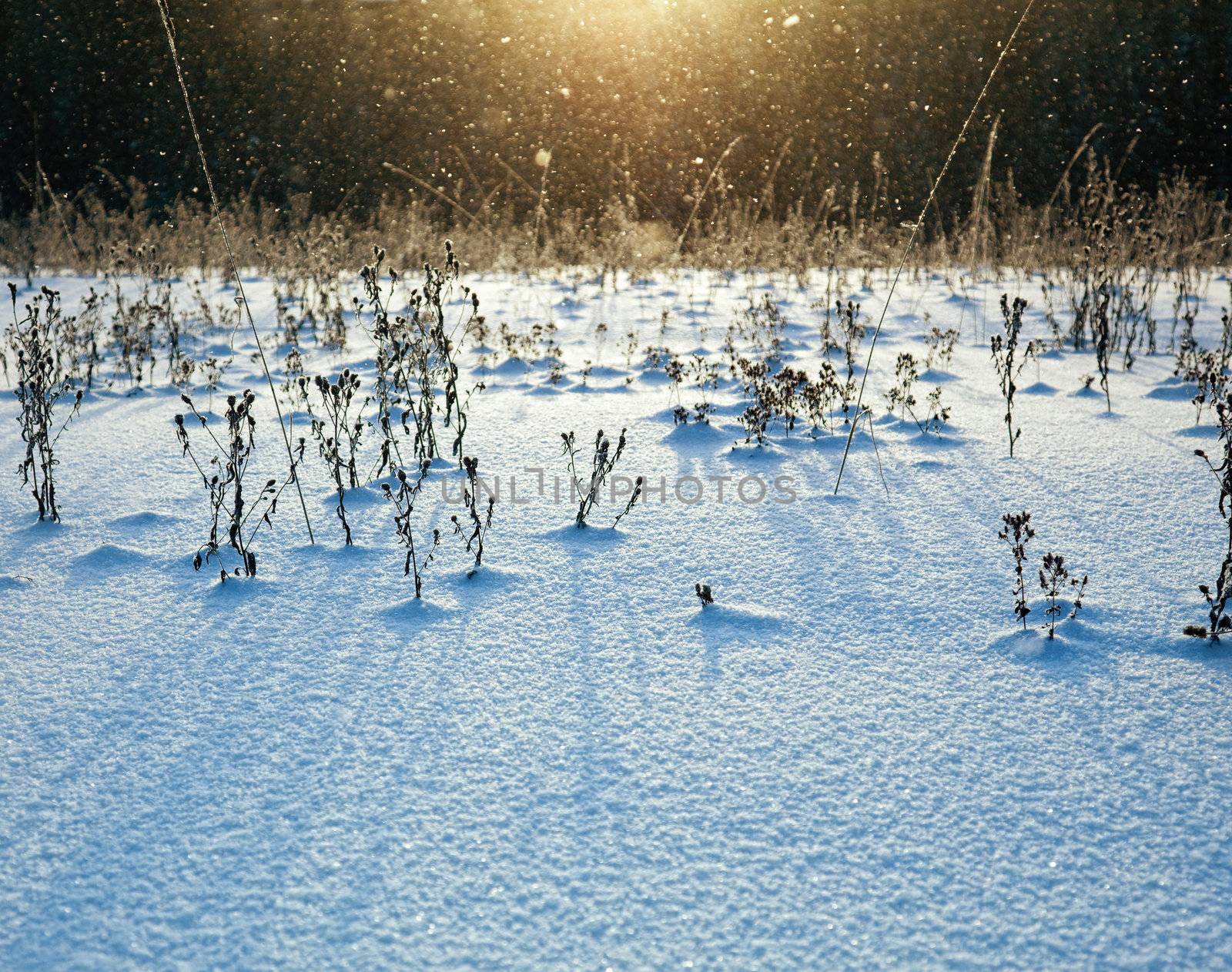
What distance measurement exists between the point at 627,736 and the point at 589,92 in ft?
85.4

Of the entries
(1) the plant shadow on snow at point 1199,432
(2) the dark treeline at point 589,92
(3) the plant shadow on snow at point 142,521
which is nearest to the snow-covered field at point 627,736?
(3) the plant shadow on snow at point 142,521

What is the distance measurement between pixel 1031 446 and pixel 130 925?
2.89 m

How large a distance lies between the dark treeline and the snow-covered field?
19.4 metres

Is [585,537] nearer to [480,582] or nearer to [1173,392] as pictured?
[480,582]

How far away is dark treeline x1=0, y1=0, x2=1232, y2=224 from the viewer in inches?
856

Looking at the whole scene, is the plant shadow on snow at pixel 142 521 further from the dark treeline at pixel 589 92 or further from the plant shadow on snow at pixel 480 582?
the dark treeline at pixel 589 92

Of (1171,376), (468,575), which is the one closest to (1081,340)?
(1171,376)

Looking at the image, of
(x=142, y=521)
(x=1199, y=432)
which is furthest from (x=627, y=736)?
(x=1199, y=432)

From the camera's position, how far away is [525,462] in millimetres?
2906

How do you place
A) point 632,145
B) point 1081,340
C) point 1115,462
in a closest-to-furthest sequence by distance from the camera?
1. point 1115,462
2. point 1081,340
3. point 632,145

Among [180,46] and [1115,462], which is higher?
[180,46]

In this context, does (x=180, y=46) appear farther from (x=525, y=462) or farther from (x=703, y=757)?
(x=703, y=757)

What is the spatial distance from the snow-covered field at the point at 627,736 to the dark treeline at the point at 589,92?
19.4 metres

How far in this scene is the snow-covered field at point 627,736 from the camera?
1040mm
